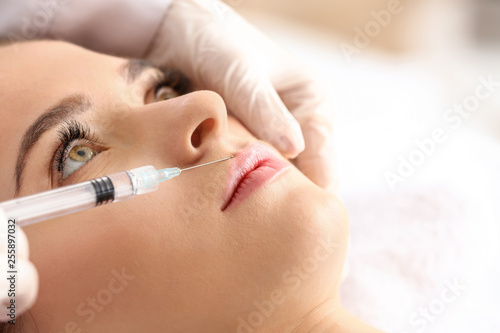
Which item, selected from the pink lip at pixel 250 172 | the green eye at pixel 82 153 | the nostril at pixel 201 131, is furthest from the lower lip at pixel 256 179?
the green eye at pixel 82 153

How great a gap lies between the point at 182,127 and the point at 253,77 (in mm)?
378

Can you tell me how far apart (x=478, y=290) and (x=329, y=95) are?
67 centimetres

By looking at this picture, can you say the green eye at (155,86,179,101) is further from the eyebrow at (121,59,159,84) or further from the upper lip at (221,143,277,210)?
the upper lip at (221,143,277,210)

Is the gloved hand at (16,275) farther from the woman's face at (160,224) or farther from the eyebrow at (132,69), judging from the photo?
the eyebrow at (132,69)

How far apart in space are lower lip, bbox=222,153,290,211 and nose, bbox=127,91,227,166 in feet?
0.30

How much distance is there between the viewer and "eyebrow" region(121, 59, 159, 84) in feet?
3.41

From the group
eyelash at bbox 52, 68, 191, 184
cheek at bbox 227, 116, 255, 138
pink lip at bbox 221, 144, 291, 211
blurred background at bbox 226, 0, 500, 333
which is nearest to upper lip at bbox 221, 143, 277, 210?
pink lip at bbox 221, 144, 291, 211

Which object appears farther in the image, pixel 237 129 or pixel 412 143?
pixel 412 143

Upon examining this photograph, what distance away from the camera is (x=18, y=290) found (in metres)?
0.79

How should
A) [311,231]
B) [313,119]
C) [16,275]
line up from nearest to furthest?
[16,275] → [311,231] → [313,119]

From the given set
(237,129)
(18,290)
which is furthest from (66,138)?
(237,129)

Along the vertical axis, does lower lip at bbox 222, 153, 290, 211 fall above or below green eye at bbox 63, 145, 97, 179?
above

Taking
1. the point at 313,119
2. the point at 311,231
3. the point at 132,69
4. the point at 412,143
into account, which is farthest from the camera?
the point at 412,143

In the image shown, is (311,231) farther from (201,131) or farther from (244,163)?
(201,131)
